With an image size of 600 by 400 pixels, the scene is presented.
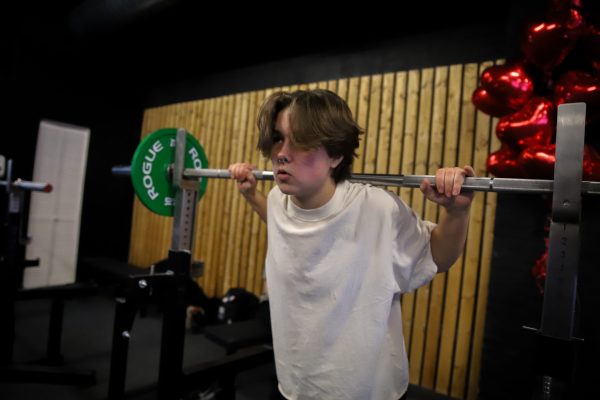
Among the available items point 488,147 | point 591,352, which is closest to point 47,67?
point 488,147

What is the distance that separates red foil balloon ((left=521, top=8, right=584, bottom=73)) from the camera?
6.76 feet

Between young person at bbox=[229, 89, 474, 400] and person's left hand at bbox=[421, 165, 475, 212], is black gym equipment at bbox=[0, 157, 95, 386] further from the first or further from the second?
person's left hand at bbox=[421, 165, 475, 212]

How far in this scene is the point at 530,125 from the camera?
7.06 ft

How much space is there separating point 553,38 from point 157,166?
2.25 m

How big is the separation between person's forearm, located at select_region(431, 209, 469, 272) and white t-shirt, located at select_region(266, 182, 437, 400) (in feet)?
0.10

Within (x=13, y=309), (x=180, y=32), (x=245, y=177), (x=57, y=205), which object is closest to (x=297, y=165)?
(x=245, y=177)

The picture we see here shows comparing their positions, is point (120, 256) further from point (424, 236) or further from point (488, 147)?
point (424, 236)

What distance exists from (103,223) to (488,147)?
5751 millimetres

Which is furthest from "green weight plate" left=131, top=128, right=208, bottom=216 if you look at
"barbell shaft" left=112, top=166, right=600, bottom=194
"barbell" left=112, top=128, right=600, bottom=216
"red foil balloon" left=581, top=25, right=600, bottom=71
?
"red foil balloon" left=581, top=25, right=600, bottom=71

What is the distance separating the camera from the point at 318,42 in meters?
4.32

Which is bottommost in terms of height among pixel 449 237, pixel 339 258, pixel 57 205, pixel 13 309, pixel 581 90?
pixel 13 309

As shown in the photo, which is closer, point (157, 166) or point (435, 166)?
point (157, 166)

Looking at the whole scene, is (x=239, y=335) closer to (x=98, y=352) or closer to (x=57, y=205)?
(x=98, y=352)

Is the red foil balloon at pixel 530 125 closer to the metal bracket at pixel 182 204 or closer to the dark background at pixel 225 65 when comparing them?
the dark background at pixel 225 65
